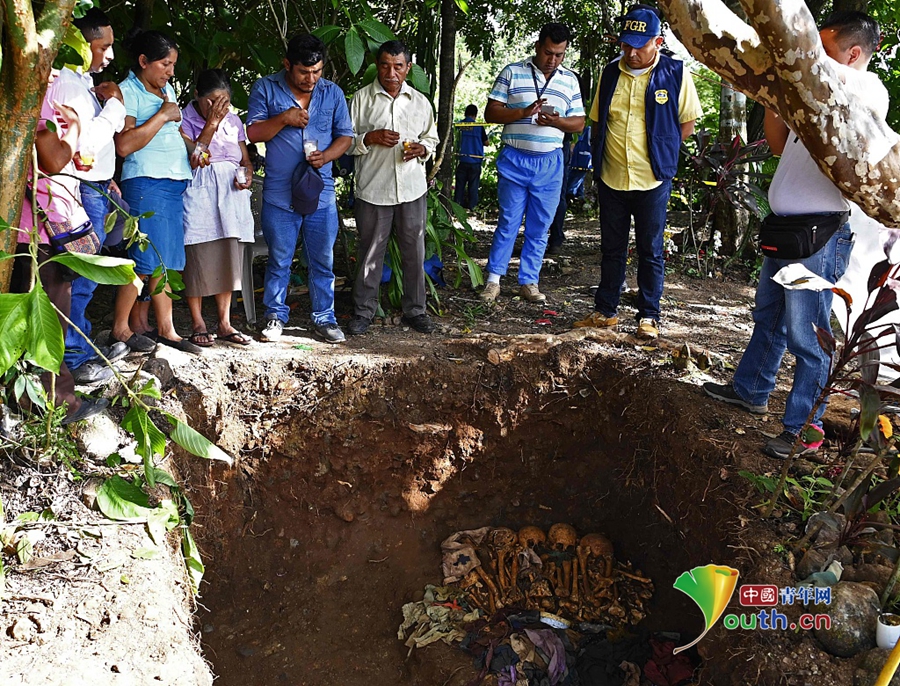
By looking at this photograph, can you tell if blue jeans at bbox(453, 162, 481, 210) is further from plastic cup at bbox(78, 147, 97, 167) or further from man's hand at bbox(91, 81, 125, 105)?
plastic cup at bbox(78, 147, 97, 167)

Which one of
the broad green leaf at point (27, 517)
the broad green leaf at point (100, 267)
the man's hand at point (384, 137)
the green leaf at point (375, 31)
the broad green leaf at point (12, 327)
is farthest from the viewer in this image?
the green leaf at point (375, 31)

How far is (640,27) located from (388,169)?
69.4 inches

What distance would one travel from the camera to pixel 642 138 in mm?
4629

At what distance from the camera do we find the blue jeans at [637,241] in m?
4.71

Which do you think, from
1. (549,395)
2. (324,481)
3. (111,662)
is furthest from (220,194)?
(111,662)

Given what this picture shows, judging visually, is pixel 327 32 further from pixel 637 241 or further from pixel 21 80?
pixel 21 80

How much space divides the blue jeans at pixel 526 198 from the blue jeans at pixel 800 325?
2.10 m

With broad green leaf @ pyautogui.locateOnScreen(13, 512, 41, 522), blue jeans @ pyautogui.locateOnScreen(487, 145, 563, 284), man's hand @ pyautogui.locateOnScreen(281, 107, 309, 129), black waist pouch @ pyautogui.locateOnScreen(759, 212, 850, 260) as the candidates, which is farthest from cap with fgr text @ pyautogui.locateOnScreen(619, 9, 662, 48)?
broad green leaf @ pyautogui.locateOnScreen(13, 512, 41, 522)

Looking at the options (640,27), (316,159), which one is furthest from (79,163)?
(640,27)

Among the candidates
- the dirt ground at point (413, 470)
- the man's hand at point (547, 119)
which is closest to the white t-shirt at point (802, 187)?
the dirt ground at point (413, 470)

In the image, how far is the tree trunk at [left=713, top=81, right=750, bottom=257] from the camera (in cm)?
654

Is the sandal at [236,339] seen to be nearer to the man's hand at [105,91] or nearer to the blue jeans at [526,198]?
the man's hand at [105,91]

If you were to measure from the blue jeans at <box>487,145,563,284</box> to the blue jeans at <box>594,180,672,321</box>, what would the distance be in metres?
0.60

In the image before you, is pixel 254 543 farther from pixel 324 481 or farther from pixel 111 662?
pixel 111 662
